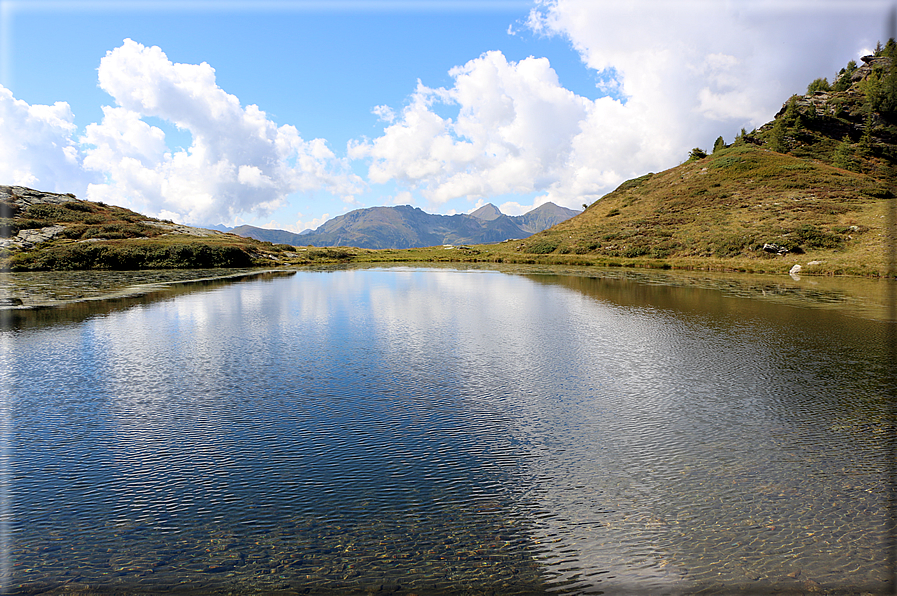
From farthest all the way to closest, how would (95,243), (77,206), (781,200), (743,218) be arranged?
(77,206) < (781,200) < (743,218) < (95,243)

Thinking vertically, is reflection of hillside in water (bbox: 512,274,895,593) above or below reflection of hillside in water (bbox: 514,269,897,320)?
below

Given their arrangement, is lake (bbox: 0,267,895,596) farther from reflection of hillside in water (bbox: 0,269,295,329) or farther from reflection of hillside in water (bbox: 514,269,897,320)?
reflection of hillside in water (bbox: 514,269,897,320)

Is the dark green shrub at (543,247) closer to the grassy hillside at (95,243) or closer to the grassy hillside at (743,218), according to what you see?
the grassy hillside at (743,218)

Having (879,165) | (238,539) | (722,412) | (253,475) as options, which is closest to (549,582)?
(238,539)

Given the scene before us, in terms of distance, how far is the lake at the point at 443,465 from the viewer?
28.6 feet

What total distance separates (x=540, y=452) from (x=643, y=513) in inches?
133

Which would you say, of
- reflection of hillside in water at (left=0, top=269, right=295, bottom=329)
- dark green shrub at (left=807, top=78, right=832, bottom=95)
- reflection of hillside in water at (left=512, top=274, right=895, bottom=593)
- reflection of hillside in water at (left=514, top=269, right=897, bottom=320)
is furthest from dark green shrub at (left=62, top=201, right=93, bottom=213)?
dark green shrub at (left=807, top=78, right=832, bottom=95)

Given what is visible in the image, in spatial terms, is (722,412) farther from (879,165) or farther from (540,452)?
(879,165)

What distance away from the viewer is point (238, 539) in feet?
30.8

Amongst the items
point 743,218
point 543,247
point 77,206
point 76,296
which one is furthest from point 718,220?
point 77,206

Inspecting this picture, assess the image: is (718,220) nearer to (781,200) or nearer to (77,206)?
(781,200)

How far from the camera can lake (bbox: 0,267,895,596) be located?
8.71 metres

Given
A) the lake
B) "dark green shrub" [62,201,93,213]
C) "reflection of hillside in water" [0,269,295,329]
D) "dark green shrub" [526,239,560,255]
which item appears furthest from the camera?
"dark green shrub" [526,239,560,255]

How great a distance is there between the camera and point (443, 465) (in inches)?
492
